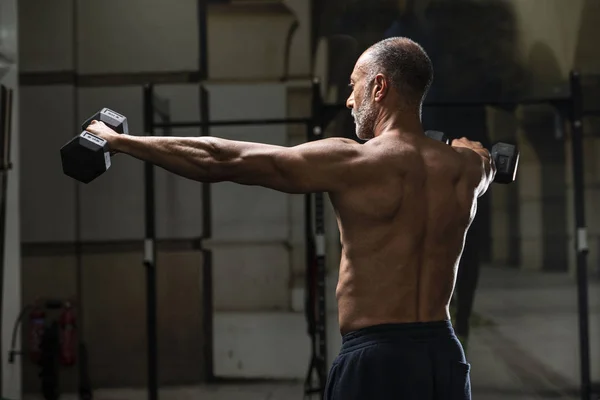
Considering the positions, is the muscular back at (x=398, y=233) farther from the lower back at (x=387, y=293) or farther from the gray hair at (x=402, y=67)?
the gray hair at (x=402, y=67)

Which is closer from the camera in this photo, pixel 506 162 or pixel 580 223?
pixel 506 162

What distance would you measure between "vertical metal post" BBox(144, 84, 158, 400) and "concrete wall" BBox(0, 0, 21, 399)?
80 cm

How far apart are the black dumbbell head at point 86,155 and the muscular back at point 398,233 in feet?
1.74

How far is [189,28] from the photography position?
381 cm

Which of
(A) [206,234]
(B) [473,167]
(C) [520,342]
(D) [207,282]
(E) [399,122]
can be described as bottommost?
(C) [520,342]

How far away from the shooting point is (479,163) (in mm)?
1771

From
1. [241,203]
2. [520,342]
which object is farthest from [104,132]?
[520,342]

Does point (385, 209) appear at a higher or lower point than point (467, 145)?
lower

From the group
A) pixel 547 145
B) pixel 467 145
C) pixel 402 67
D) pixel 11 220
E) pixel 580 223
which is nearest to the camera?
pixel 402 67

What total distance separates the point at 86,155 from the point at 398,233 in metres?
0.72

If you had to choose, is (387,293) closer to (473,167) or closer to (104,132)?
(473,167)

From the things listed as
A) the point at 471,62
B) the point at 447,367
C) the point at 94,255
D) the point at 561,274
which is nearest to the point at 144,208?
the point at 94,255

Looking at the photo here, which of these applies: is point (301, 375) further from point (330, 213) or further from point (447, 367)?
point (447, 367)

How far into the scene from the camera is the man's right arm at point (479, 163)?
1.74 metres
